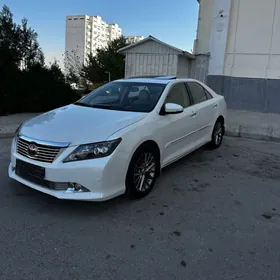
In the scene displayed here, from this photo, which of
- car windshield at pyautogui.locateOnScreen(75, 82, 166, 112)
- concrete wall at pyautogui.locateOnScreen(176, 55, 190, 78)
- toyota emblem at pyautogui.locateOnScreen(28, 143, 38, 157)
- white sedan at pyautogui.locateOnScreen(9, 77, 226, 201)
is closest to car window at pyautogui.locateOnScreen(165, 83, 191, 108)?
white sedan at pyautogui.locateOnScreen(9, 77, 226, 201)

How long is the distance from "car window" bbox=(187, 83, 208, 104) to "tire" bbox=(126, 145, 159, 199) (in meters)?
1.73

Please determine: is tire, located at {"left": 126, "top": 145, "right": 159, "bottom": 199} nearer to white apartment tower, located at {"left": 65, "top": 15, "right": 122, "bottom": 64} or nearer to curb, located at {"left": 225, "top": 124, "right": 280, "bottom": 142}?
curb, located at {"left": 225, "top": 124, "right": 280, "bottom": 142}

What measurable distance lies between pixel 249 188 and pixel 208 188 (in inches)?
24.2

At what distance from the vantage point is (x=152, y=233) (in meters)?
3.01

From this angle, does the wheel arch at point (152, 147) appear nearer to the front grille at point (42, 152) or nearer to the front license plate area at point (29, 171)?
the front grille at point (42, 152)

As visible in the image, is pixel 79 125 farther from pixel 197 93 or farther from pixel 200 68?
pixel 200 68

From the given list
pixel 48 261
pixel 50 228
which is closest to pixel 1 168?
pixel 50 228

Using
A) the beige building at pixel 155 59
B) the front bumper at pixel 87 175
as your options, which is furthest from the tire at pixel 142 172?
the beige building at pixel 155 59

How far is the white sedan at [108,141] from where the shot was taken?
3.16m

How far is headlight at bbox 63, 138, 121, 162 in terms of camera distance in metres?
3.14

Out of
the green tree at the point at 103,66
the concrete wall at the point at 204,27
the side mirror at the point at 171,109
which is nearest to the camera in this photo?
the side mirror at the point at 171,109

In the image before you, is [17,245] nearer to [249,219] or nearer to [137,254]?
[137,254]

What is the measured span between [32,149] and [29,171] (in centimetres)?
27

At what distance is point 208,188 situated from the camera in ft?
13.9
